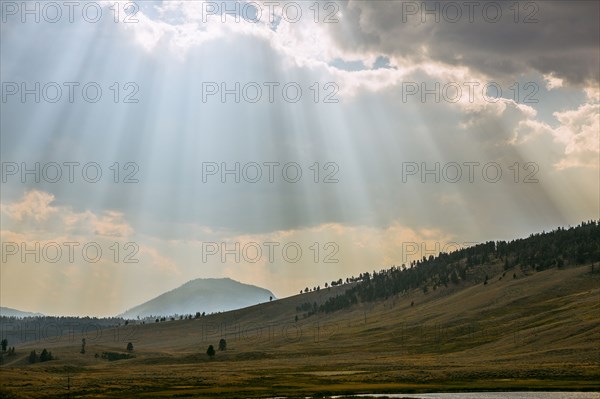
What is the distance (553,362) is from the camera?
140m

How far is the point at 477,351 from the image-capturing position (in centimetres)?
19150

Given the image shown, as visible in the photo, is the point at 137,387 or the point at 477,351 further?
the point at 477,351

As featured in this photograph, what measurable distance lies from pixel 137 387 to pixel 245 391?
704 inches

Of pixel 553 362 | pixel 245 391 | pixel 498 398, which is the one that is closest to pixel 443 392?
pixel 498 398

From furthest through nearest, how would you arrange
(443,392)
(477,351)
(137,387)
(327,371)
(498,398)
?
(477,351)
(327,371)
(137,387)
(443,392)
(498,398)

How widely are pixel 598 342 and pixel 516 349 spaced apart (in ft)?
80.3

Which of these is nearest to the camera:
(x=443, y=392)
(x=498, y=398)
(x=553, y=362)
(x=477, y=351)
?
(x=498, y=398)

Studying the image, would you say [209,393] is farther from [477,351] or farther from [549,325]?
[549,325]

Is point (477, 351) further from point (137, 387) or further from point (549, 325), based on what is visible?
point (137, 387)

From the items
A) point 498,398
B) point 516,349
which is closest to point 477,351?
point 516,349

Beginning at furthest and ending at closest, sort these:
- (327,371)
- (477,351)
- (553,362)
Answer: (477,351), (327,371), (553,362)

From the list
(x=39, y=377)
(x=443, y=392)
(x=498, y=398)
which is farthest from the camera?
(x=39, y=377)

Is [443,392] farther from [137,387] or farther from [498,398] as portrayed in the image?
[137,387]

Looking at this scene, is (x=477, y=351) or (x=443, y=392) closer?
(x=443, y=392)
